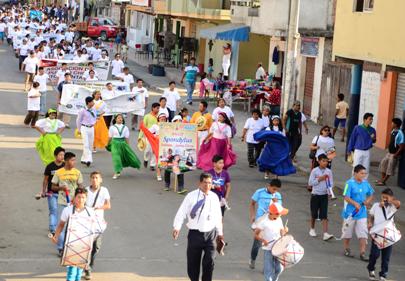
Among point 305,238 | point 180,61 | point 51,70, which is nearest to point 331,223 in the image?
point 305,238

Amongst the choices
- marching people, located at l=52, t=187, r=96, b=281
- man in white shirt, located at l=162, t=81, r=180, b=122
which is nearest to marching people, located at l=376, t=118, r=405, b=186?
man in white shirt, located at l=162, t=81, r=180, b=122

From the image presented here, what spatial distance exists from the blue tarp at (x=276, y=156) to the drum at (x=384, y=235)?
6.81 meters

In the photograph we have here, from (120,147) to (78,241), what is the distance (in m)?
8.08

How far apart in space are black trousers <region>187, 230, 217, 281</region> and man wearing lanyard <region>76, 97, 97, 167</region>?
9462 millimetres

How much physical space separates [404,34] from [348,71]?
910cm

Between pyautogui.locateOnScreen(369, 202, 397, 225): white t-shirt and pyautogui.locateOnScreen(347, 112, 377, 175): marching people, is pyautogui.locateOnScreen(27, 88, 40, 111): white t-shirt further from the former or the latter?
pyautogui.locateOnScreen(369, 202, 397, 225): white t-shirt

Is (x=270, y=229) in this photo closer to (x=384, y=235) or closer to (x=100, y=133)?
(x=384, y=235)

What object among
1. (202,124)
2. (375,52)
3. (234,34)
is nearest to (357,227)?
(202,124)

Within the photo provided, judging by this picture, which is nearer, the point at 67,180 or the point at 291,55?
the point at 67,180

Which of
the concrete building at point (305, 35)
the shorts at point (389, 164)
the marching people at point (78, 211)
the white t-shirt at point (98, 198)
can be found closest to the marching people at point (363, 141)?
the shorts at point (389, 164)

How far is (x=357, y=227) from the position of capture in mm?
13953

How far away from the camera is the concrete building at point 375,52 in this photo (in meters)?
19.7

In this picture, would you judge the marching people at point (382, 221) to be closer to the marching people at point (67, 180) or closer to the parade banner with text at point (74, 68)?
the marching people at point (67, 180)

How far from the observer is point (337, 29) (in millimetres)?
23828
